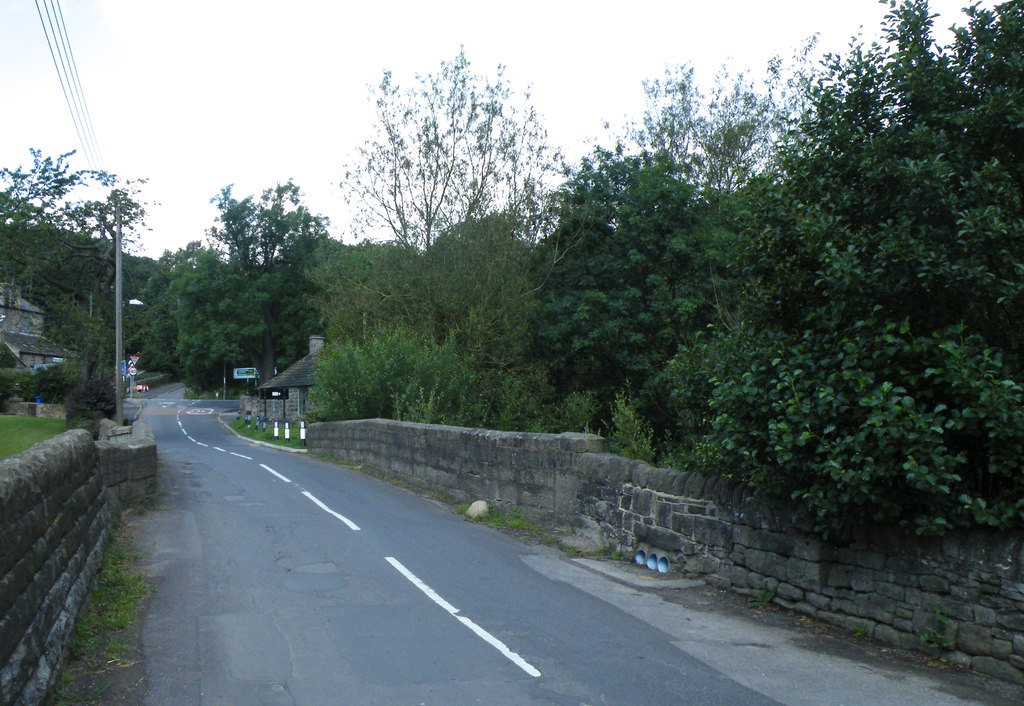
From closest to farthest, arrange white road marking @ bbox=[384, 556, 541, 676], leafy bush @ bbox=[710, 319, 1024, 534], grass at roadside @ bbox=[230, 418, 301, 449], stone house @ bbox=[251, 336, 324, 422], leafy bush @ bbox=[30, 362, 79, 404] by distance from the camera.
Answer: white road marking @ bbox=[384, 556, 541, 676]
leafy bush @ bbox=[710, 319, 1024, 534]
grass at roadside @ bbox=[230, 418, 301, 449]
leafy bush @ bbox=[30, 362, 79, 404]
stone house @ bbox=[251, 336, 324, 422]

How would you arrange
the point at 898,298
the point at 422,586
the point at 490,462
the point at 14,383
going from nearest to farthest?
the point at 898,298 → the point at 422,586 → the point at 490,462 → the point at 14,383

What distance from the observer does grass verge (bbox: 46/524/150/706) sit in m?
5.63

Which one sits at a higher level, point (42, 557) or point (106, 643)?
point (42, 557)

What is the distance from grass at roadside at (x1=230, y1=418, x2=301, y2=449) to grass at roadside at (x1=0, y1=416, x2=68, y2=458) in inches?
329

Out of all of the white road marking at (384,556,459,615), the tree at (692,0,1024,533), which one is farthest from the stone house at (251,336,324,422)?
the tree at (692,0,1024,533)

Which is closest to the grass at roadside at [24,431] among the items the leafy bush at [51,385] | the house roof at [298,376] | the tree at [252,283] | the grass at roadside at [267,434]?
the leafy bush at [51,385]

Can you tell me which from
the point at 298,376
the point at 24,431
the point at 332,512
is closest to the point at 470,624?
the point at 332,512

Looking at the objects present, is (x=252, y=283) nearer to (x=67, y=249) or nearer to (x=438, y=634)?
(x=67, y=249)

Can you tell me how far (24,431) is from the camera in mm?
35875

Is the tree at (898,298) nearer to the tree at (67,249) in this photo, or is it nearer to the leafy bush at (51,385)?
the tree at (67,249)

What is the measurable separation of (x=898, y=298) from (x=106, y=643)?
23.5 feet

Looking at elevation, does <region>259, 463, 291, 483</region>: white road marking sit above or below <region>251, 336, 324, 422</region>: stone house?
below

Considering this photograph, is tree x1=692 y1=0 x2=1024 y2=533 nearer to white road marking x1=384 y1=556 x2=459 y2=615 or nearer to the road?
the road

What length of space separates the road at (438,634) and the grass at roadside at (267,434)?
76.0 feet
